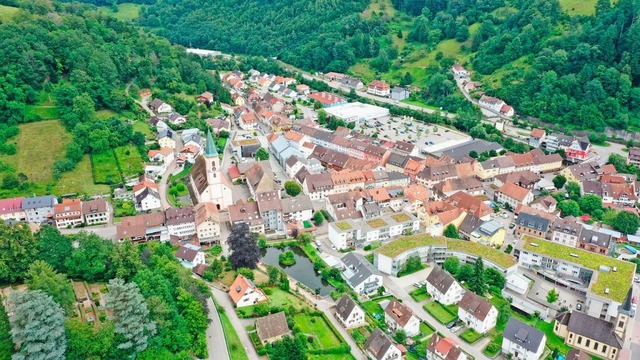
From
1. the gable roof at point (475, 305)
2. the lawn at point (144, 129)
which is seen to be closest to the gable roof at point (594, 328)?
the gable roof at point (475, 305)

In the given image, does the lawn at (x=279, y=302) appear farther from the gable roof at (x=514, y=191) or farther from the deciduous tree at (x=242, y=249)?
the gable roof at (x=514, y=191)


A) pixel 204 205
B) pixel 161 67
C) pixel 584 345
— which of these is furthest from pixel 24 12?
pixel 584 345

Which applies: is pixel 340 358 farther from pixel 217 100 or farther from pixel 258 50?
pixel 258 50

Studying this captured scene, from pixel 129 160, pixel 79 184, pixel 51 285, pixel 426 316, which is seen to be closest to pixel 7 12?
pixel 129 160

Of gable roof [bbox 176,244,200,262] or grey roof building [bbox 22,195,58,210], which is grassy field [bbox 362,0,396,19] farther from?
gable roof [bbox 176,244,200,262]

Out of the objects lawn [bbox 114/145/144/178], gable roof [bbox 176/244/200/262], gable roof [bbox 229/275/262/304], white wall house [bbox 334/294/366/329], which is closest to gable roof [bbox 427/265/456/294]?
white wall house [bbox 334/294/366/329]
